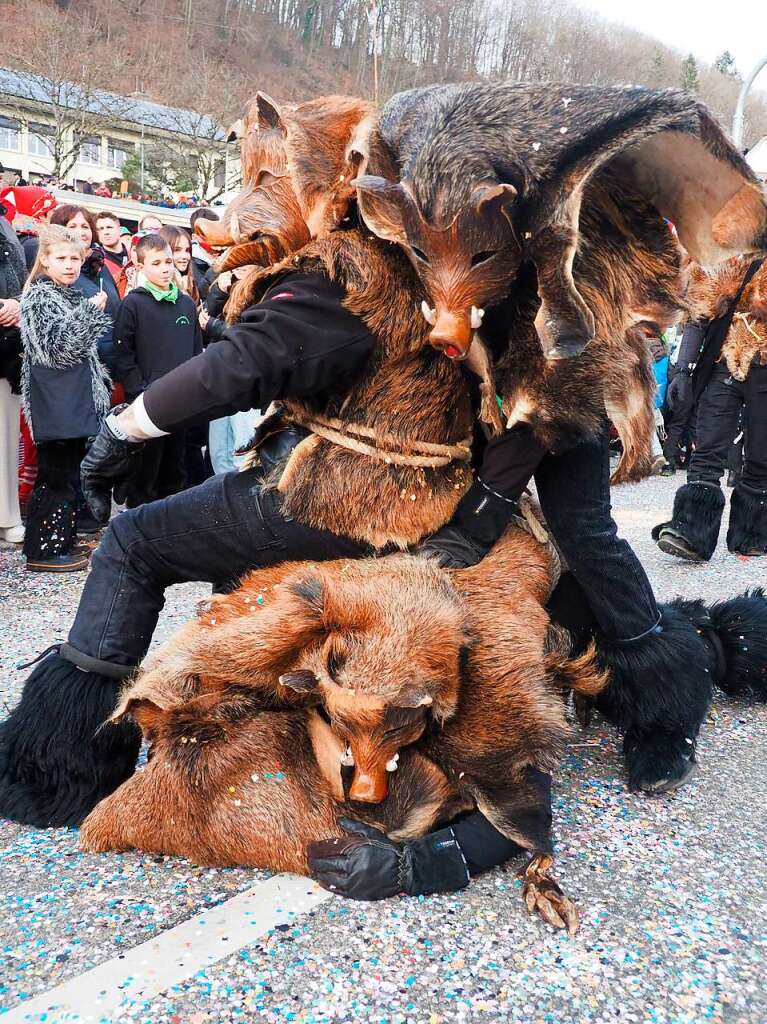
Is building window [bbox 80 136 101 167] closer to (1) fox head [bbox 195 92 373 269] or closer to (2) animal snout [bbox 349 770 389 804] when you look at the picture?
(1) fox head [bbox 195 92 373 269]

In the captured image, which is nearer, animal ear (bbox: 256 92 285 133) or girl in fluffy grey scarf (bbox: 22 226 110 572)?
animal ear (bbox: 256 92 285 133)

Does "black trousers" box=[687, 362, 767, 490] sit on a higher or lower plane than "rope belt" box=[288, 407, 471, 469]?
lower

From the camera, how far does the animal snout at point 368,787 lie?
1.93 metres

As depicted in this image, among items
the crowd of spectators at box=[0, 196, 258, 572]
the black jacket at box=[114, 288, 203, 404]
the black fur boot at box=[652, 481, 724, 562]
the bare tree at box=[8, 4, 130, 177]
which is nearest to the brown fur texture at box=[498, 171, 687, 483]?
the crowd of spectators at box=[0, 196, 258, 572]

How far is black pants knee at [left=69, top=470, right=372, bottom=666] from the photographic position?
2.24m

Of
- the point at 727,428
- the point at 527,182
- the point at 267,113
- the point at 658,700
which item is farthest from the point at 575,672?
the point at 727,428

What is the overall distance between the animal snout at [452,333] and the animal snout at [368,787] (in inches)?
35.9

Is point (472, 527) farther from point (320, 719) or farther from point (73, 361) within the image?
point (73, 361)

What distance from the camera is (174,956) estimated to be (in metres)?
1.78

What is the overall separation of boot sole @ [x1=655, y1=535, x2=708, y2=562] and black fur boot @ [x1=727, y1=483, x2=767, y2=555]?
463mm

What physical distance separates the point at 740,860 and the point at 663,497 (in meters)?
6.28

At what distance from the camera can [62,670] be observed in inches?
89.1

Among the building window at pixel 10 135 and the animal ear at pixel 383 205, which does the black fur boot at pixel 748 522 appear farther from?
the building window at pixel 10 135

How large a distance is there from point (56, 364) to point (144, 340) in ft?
2.73
